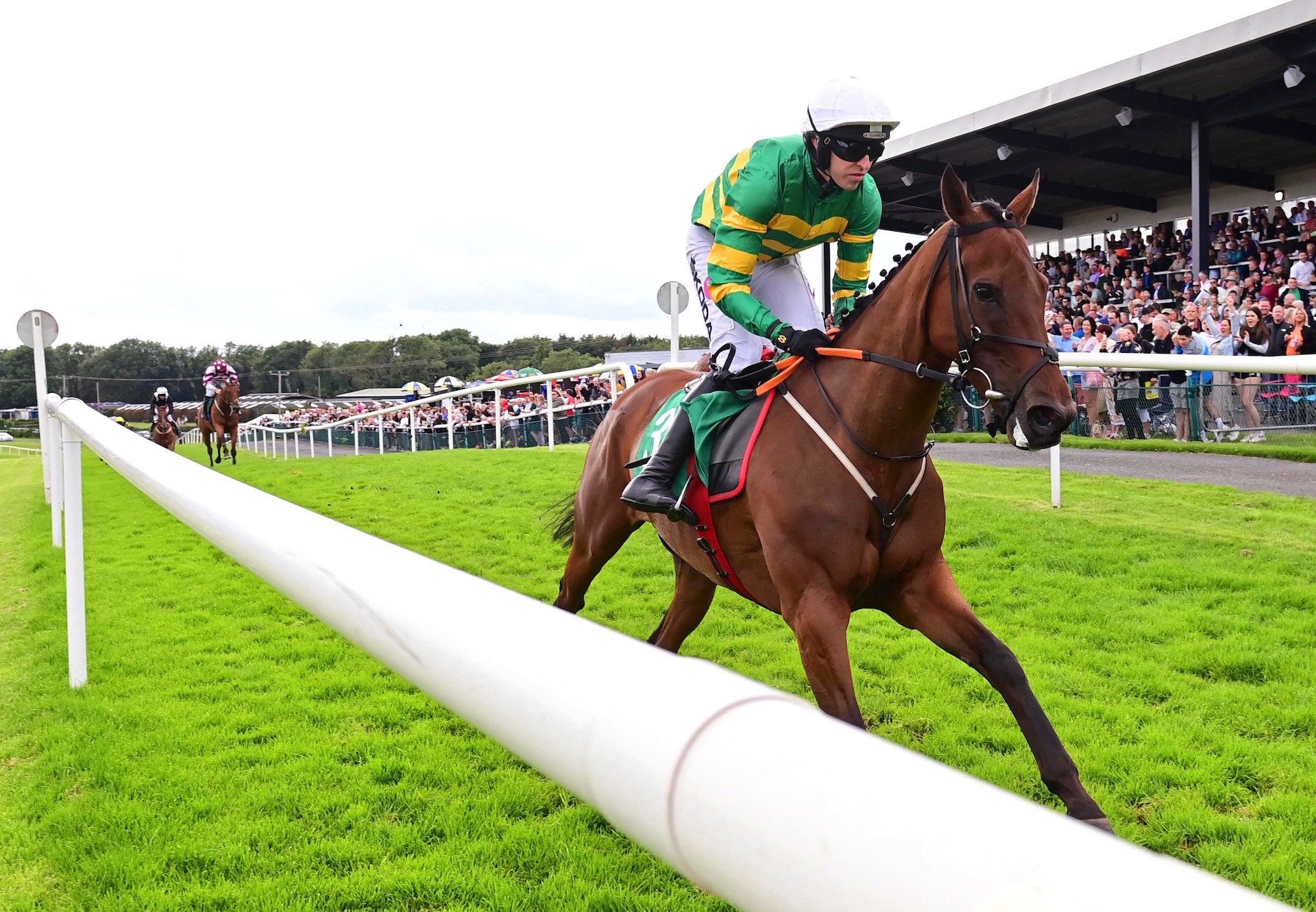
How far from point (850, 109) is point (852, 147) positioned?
12 cm

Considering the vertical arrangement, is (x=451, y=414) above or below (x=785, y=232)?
below

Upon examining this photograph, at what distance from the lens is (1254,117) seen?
1557cm

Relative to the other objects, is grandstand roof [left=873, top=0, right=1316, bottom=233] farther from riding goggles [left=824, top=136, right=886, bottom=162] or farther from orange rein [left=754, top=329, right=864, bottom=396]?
orange rein [left=754, top=329, right=864, bottom=396]

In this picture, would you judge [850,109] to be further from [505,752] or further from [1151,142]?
[1151,142]

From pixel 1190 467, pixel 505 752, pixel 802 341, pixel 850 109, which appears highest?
pixel 850 109

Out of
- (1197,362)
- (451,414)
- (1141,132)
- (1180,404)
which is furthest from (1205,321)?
(451,414)

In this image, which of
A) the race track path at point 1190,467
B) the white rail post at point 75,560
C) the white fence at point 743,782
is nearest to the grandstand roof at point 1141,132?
the race track path at point 1190,467

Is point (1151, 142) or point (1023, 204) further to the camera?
point (1151, 142)

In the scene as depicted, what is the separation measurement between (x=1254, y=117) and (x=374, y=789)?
17099 mm

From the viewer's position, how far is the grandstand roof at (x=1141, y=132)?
13.2 metres

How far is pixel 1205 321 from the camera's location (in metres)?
10.9

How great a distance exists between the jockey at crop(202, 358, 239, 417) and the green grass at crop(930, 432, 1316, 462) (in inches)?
507

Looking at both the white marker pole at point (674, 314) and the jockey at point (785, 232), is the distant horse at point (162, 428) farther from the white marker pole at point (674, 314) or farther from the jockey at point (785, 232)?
the jockey at point (785, 232)

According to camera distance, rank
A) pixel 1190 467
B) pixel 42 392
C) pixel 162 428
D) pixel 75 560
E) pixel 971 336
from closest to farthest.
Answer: pixel 971 336, pixel 75 560, pixel 1190 467, pixel 42 392, pixel 162 428
